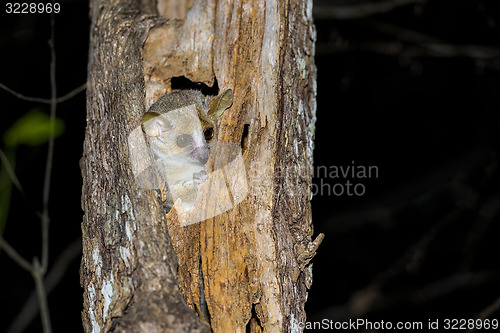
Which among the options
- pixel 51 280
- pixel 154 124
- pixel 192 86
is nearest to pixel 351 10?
pixel 192 86

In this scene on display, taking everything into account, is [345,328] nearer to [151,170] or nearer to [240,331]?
[240,331]

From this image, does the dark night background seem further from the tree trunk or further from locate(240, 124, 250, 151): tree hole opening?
locate(240, 124, 250, 151): tree hole opening

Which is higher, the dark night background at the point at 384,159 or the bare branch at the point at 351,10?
the bare branch at the point at 351,10

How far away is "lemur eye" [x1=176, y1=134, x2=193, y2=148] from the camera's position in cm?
303

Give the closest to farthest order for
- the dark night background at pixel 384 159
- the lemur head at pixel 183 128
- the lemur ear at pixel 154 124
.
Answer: the lemur ear at pixel 154 124 < the lemur head at pixel 183 128 < the dark night background at pixel 384 159

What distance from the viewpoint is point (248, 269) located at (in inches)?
95.5

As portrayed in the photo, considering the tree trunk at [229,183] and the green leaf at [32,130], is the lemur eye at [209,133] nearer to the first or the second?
the tree trunk at [229,183]

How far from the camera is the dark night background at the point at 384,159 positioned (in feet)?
16.1

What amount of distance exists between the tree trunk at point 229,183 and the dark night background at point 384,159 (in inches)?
88.3

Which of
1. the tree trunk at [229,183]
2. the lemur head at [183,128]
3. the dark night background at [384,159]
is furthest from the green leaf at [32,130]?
the dark night background at [384,159]

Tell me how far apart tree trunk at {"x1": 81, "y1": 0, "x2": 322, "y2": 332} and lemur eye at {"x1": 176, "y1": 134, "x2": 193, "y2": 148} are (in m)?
0.30

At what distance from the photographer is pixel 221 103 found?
8.99ft

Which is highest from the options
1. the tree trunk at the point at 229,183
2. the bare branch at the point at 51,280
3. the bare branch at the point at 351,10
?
the bare branch at the point at 351,10

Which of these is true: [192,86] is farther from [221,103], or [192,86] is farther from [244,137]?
[244,137]
